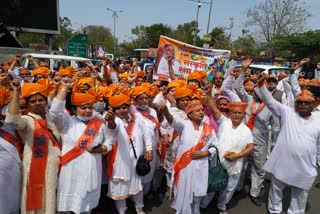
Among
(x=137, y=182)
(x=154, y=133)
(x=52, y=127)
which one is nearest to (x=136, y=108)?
(x=154, y=133)

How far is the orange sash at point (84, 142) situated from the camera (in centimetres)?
311

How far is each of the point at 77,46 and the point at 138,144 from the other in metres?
9.96

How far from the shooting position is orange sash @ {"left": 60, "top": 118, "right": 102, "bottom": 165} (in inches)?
122

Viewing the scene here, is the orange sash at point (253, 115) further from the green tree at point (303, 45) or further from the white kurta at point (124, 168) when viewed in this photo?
the green tree at point (303, 45)

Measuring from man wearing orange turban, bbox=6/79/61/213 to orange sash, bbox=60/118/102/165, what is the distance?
0.39ft

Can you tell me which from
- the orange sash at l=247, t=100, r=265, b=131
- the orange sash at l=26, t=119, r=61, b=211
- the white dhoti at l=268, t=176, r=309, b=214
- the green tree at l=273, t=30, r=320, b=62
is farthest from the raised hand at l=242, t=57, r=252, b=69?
the green tree at l=273, t=30, r=320, b=62

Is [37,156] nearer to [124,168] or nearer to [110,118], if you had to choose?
[110,118]

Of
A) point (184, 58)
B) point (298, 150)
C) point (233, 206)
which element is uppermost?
point (184, 58)

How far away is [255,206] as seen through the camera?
450 cm

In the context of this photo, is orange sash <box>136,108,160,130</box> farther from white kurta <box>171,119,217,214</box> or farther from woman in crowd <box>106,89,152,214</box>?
white kurta <box>171,119,217,214</box>

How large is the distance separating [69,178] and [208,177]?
1635 mm

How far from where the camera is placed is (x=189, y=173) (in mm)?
3492

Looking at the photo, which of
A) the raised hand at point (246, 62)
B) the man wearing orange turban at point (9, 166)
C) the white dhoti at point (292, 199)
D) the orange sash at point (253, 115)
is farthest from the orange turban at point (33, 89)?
the orange sash at point (253, 115)

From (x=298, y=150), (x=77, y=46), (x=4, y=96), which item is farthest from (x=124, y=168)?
(x=77, y=46)
